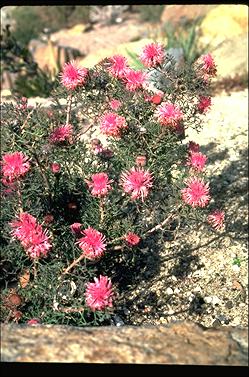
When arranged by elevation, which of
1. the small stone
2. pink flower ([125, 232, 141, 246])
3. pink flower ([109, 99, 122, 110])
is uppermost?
pink flower ([109, 99, 122, 110])

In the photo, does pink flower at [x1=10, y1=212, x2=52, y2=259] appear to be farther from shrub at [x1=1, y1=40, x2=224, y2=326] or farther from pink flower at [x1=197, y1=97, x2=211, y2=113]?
pink flower at [x1=197, y1=97, x2=211, y2=113]

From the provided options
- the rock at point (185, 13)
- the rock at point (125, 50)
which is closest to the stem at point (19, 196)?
the rock at point (125, 50)

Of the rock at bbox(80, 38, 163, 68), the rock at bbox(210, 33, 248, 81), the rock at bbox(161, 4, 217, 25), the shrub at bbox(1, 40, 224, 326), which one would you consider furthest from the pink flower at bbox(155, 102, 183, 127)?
the rock at bbox(161, 4, 217, 25)

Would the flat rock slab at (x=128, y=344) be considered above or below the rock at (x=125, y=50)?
below

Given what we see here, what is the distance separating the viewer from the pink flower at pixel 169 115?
2.93m

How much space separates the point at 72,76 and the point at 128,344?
5.64 ft

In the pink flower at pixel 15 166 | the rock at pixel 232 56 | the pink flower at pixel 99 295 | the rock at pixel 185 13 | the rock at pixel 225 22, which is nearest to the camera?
the pink flower at pixel 99 295

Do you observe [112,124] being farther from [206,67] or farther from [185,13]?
[185,13]

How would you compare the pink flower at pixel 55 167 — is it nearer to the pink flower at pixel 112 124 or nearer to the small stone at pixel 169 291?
the pink flower at pixel 112 124

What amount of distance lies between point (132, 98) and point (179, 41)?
6.71 metres

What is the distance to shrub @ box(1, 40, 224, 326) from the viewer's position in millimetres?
2881

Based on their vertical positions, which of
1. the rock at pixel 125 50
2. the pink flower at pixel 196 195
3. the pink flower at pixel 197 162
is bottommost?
the pink flower at pixel 196 195

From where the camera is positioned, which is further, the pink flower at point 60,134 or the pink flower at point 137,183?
the pink flower at point 60,134

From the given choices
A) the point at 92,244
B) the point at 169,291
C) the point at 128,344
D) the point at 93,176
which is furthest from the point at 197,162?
the point at 128,344
